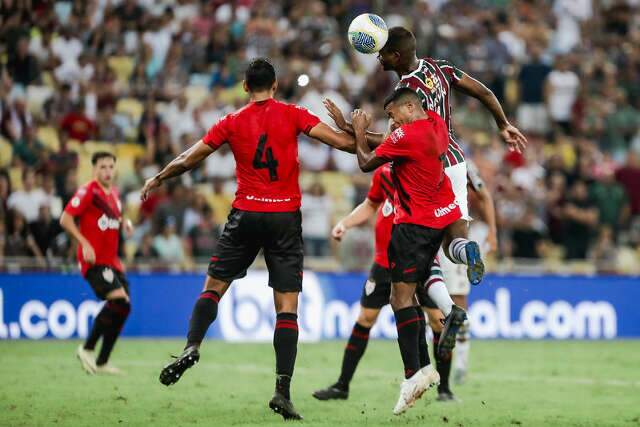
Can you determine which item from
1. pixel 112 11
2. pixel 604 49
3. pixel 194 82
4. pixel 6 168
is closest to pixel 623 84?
pixel 604 49

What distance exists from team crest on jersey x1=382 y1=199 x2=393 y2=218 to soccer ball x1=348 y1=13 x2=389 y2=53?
6.86ft

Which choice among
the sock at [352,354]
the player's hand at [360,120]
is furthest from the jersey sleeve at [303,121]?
the sock at [352,354]

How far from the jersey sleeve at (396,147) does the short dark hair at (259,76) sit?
1081mm

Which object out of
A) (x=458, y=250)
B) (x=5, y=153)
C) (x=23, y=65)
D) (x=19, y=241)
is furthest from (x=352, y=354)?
(x=23, y=65)

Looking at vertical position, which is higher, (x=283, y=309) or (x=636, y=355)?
(x=283, y=309)

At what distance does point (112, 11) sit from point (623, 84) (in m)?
10.6

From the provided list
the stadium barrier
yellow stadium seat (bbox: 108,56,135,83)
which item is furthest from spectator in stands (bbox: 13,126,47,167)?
yellow stadium seat (bbox: 108,56,135,83)

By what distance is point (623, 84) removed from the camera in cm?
2489

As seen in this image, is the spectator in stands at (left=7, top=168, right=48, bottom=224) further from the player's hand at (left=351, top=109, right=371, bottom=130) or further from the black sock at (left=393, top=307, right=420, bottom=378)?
the black sock at (left=393, top=307, right=420, bottom=378)

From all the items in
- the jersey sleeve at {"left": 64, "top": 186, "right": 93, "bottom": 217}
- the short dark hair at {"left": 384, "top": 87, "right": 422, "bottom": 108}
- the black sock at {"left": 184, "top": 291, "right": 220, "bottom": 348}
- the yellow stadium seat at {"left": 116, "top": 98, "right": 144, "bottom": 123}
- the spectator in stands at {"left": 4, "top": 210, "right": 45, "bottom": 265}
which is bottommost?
the black sock at {"left": 184, "top": 291, "right": 220, "bottom": 348}

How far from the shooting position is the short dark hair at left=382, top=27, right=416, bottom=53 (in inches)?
396

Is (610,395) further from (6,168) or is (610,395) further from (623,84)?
(623,84)

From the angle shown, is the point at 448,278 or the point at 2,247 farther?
the point at 2,247

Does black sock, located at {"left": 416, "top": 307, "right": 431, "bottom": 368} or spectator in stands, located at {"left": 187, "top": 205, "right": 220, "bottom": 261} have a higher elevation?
spectator in stands, located at {"left": 187, "top": 205, "right": 220, "bottom": 261}
